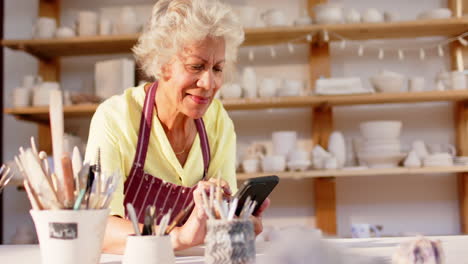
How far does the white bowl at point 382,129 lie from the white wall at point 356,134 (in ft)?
Result: 0.81

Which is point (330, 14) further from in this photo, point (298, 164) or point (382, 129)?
point (298, 164)

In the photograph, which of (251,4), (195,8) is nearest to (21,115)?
(251,4)

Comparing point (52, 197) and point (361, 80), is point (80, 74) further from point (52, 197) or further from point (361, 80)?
point (52, 197)

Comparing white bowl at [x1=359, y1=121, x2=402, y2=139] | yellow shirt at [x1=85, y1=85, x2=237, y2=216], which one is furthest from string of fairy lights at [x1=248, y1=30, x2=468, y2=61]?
yellow shirt at [x1=85, y1=85, x2=237, y2=216]

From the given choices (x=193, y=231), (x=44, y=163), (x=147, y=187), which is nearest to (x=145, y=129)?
(x=147, y=187)

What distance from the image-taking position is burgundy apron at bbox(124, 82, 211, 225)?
1.49 m

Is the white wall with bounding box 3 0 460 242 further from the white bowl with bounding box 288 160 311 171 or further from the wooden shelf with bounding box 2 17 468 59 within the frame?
the white bowl with bounding box 288 160 311 171

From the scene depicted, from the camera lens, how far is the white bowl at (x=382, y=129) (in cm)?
269

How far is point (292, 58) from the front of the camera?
3008 mm

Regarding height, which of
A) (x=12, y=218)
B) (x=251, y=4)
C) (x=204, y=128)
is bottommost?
(x=12, y=218)

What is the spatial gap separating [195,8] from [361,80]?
1.75 metres

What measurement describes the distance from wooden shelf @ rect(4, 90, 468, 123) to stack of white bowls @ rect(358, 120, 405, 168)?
0.13m

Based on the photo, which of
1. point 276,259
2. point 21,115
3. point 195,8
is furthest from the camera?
point 21,115

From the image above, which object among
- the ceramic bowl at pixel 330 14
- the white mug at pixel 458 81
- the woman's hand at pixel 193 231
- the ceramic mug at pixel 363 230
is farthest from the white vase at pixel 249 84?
the woman's hand at pixel 193 231
